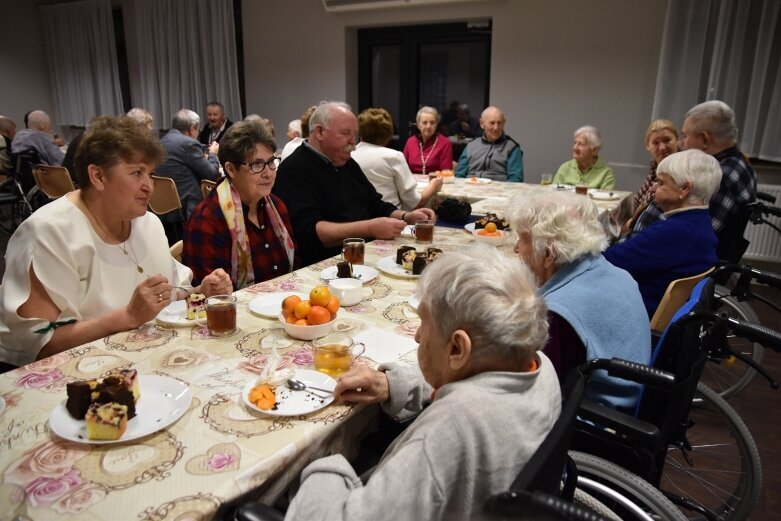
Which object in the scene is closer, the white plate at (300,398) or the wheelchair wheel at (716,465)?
the white plate at (300,398)

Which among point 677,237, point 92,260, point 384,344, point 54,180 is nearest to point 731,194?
point 677,237

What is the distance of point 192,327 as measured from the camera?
1.51 m

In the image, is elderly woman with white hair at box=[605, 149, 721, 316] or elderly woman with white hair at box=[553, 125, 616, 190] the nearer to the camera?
elderly woman with white hair at box=[605, 149, 721, 316]

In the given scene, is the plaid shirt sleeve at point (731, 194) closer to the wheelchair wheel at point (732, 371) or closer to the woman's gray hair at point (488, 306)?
the wheelchair wheel at point (732, 371)

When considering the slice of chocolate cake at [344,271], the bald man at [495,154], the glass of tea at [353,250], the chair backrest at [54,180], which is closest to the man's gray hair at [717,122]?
the bald man at [495,154]

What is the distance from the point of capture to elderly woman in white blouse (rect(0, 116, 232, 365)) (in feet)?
4.73

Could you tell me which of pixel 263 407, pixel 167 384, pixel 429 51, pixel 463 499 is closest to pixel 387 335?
pixel 263 407

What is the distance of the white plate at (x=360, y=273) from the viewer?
1.95m

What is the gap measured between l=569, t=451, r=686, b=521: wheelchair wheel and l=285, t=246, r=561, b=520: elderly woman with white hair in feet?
1.40

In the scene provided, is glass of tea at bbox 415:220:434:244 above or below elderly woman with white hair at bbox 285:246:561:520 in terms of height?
below

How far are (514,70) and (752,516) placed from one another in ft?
15.5

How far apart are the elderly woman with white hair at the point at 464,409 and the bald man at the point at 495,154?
4.25 meters

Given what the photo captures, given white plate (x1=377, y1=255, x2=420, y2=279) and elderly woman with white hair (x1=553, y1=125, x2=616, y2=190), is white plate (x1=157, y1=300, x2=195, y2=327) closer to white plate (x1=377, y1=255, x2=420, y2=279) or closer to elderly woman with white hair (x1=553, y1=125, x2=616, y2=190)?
white plate (x1=377, y1=255, x2=420, y2=279)

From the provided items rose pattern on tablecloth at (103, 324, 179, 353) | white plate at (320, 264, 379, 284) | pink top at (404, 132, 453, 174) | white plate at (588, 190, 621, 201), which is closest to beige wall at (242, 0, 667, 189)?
pink top at (404, 132, 453, 174)
